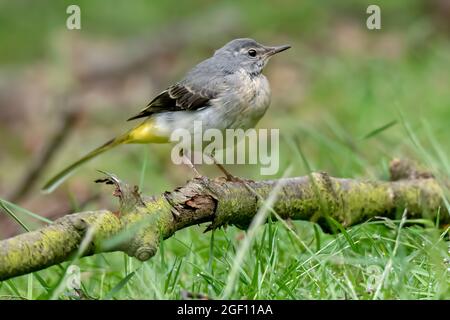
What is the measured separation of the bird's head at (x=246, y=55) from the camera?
5.45 m

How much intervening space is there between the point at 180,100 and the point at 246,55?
0.58 metres

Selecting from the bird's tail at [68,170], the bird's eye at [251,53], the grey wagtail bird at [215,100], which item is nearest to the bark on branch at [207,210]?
the grey wagtail bird at [215,100]

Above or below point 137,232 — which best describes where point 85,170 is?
below

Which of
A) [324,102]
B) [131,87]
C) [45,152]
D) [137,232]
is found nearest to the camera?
[137,232]

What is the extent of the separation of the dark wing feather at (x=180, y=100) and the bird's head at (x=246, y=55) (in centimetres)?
33

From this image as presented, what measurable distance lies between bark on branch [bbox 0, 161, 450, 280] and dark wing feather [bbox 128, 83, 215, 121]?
1.03m

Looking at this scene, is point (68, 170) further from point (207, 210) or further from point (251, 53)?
point (207, 210)

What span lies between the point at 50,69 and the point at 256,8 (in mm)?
3495

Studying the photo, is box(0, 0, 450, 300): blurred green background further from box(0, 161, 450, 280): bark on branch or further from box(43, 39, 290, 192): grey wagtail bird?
box(0, 161, 450, 280): bark on branch

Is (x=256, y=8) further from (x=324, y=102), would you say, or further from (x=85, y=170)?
(x=85, y=170)

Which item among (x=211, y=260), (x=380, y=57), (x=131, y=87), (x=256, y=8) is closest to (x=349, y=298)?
(x=211, y=260)

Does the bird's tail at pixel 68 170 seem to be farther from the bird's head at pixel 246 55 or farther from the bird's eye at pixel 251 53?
the bird's eye at pixel 251 53

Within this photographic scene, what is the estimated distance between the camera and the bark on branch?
3.33 meters

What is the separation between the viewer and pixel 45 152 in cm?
700
